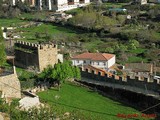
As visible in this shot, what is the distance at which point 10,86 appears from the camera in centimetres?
2073

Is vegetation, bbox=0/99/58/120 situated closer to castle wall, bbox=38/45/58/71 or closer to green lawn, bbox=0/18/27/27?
castle wall, bbox=38/45/58/71

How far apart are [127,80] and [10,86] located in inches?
254

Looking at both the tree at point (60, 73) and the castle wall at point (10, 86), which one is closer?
the castle wall at point (10, 86)

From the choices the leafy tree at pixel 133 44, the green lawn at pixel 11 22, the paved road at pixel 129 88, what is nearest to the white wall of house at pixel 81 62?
the paved road at pixel 129 88

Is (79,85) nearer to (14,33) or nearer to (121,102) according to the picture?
(121,102)

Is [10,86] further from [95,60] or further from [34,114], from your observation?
[95,60]

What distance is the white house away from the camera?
3494 cm

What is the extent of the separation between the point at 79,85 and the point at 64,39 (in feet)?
92.7

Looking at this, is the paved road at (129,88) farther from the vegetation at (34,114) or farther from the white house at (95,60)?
the white house at (95,60)

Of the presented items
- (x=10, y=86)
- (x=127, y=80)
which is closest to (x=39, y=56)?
(x=10, y=86)

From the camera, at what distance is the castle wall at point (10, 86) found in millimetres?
20547

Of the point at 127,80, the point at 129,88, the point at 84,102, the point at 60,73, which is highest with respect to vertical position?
the point at 60,73

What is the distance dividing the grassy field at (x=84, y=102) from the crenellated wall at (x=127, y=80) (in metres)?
1.46

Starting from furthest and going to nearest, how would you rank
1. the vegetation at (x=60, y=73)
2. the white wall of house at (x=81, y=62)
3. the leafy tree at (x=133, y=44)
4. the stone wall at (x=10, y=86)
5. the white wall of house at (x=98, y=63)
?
the leafy tree at (x=133, y=44) → the white wall of house at (x=81, y=62) → the white wall of house at (x=98, y=63) → the vegetation at (x=60, y=73) → the stone wall at (x=10, y=86)
